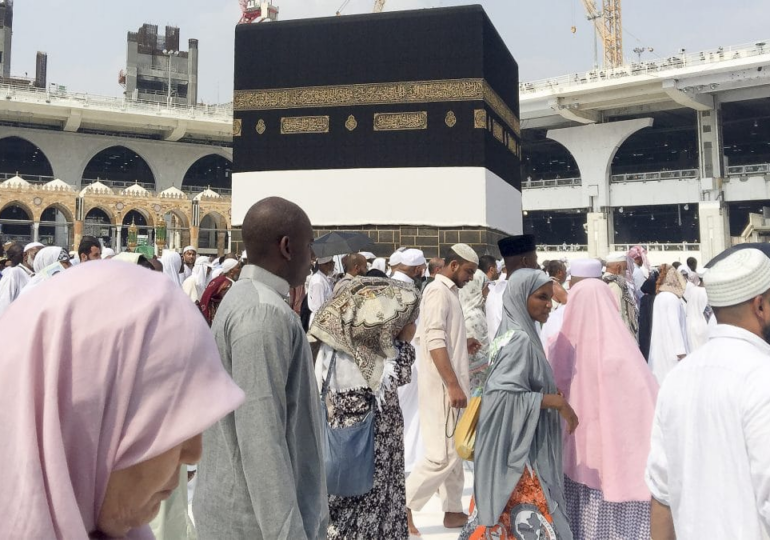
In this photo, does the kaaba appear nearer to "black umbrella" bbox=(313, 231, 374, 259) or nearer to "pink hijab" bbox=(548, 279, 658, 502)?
"black umbrella" bbox=(313, 231, 374, 259)

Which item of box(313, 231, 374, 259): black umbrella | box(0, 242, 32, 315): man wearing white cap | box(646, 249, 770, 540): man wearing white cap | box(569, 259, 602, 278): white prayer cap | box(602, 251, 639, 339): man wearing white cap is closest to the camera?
box(646, 249, 770, 540): man wearing white cap

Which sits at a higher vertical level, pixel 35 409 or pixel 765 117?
pixel 765 117

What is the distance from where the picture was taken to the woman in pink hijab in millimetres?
2496

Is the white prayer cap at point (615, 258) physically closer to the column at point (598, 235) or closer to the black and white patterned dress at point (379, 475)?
the black and white patterned dress at point (379, 475)

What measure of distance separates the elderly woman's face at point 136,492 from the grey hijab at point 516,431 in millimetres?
1636

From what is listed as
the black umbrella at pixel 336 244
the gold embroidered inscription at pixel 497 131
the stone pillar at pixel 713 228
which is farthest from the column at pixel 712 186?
the black umbrella at pixel 336 244

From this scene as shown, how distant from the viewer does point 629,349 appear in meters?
2.54

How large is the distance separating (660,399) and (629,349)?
1.15 meters

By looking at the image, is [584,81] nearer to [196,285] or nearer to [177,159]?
[177,159]

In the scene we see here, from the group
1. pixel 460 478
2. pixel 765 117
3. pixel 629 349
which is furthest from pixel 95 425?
pixel 765 117

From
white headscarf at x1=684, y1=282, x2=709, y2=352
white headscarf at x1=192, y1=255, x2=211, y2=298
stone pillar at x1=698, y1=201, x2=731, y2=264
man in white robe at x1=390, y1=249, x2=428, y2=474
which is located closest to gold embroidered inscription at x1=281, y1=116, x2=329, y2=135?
white headscarf at x1=192, y1=255, x2=211, y2=298

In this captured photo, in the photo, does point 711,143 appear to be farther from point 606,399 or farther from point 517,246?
point 606,399

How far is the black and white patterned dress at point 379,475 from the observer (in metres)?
2.21

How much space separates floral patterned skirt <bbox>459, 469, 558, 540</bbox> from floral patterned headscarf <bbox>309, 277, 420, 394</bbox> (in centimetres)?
55
